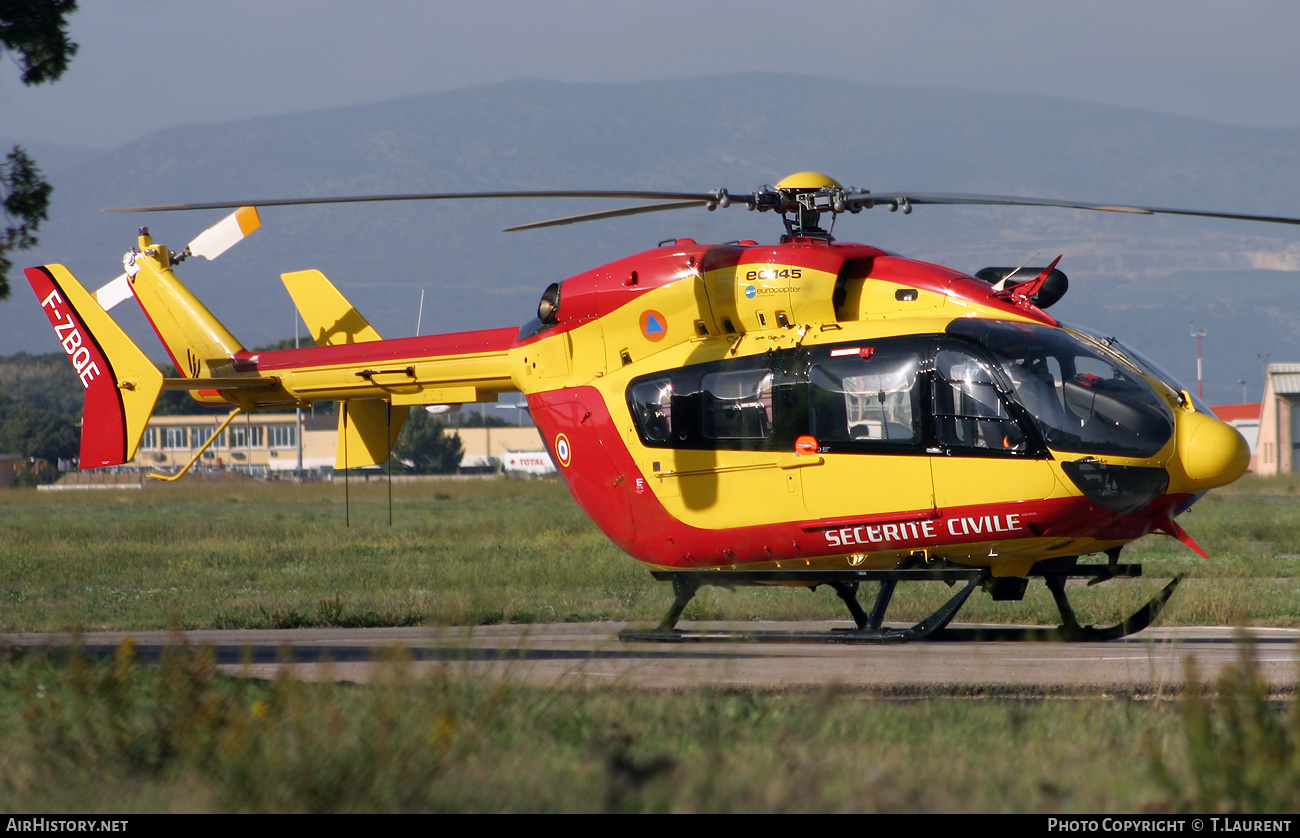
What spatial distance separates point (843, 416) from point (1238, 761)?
5.93 meters

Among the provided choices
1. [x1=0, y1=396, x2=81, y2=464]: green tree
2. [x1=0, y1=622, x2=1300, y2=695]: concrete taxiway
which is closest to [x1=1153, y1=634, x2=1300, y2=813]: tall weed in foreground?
[x1=0, y1=622, x2=1300, y2=695]: concrete taxiway

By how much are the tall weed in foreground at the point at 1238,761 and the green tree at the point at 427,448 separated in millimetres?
97518

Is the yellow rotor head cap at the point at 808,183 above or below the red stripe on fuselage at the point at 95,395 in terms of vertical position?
above

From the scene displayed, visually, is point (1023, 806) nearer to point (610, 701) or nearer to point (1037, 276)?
point (610, 701)

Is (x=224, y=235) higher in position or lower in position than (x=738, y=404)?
higher

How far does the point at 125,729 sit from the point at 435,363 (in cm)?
790

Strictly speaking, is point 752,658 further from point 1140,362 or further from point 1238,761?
point 1238,761

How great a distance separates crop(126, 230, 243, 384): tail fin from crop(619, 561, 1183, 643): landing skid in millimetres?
7414

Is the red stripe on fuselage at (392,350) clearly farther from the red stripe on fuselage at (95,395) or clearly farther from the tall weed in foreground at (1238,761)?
the tall weed in foreground at (1238,761)

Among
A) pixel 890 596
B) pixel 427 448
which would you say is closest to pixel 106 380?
pixel 890 596

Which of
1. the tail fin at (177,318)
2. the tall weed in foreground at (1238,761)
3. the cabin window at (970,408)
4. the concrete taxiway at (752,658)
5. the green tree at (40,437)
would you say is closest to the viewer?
the tall weed in foreground at (1238,761)

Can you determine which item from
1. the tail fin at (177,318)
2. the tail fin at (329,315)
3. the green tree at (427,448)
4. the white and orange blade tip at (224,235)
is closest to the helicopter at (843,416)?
the tail fin at (329,315)

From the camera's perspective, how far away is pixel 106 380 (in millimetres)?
14492

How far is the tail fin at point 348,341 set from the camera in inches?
565
